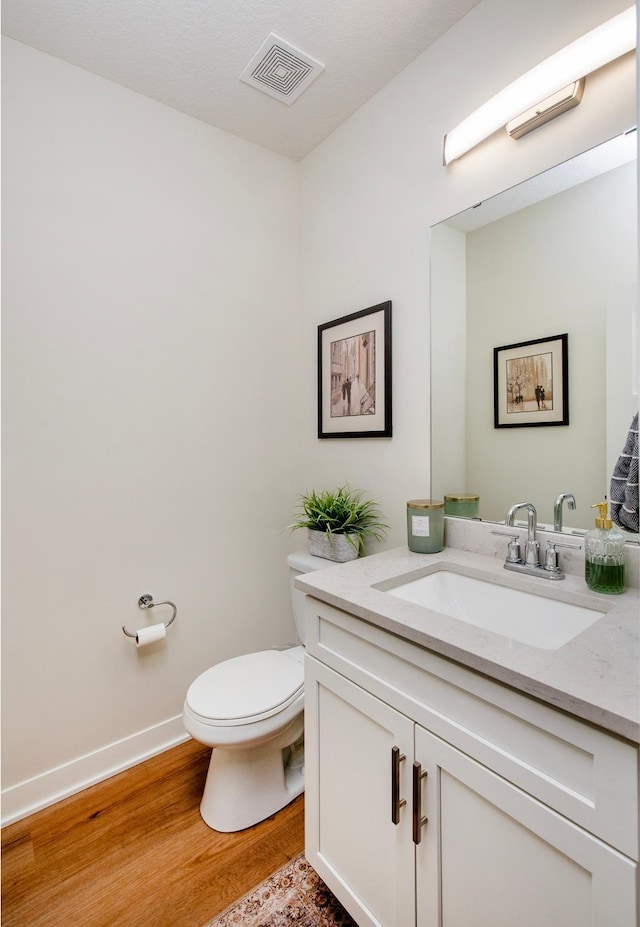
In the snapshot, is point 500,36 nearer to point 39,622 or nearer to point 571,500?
point 571,500

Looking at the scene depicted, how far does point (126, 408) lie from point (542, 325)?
1478 mm

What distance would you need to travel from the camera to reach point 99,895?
1200mm

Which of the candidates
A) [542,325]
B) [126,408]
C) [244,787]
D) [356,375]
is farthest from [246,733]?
[542,325]

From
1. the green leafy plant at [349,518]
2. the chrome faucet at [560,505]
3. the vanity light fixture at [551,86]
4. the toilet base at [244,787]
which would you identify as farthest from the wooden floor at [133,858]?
the vanity light fixture at [551,86]

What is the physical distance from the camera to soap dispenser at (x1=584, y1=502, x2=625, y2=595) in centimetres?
101

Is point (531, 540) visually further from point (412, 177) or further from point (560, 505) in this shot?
point (412, 177)

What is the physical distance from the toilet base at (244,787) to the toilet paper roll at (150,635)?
46 cm

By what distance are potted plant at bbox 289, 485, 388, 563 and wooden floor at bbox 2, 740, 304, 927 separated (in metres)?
0.89

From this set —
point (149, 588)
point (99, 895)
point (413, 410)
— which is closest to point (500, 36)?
point (413, 410)

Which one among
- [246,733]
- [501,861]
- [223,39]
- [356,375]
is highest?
[223,39]

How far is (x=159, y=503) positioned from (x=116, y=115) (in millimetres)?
1497

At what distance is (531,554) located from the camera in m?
1.20

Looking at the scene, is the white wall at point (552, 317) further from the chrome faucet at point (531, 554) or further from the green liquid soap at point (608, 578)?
the green liquid soap at point (608, 578)

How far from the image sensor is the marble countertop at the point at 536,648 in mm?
616
